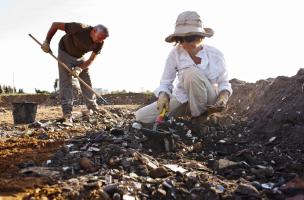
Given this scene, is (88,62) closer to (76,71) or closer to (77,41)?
(76,71)

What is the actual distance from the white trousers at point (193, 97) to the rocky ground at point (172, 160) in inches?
6.4

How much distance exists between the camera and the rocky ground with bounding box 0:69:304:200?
2890 mm

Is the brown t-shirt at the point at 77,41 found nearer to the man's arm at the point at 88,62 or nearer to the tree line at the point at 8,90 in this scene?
the man's arm at the point at 88,62

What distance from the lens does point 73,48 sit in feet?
21.4

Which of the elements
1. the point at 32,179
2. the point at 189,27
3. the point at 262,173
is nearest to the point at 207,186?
the point at 262,173

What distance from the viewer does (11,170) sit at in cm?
331

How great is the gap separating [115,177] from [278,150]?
5.17 ft

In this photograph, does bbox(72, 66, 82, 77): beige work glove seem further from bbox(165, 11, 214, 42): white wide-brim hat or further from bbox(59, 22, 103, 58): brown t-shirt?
bbox(165, 11, 214, 42): white wide-brim hat

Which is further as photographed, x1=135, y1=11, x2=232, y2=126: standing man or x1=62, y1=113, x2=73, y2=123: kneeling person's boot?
x1=62, y1=113, x2=73, y2=123: kneeling person's boot

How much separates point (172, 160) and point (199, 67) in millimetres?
1213

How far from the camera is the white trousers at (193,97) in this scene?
14.4 feet

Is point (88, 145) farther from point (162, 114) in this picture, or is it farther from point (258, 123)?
point (258, 123)

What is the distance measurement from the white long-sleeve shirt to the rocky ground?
0.40 metres

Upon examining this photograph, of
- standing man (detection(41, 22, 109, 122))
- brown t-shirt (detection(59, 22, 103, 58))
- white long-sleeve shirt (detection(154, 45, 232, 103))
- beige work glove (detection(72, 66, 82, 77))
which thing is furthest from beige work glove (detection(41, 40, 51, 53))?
white long-sleeve shirt (detection(154, 45, 232, 103))
